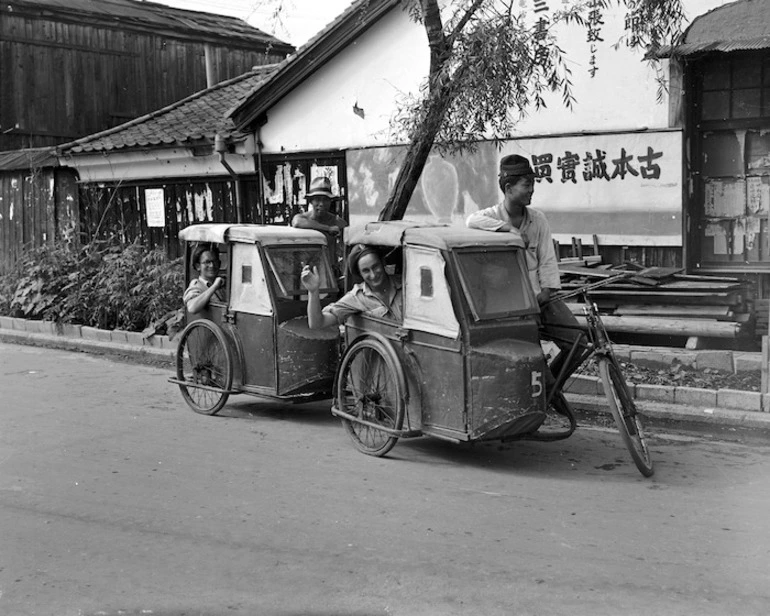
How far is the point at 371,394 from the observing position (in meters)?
7.29

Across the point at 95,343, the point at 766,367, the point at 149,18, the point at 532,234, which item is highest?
the point at 149,18

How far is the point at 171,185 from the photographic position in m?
16.3

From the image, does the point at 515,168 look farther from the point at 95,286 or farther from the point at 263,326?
the point at 95,286

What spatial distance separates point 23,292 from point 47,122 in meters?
8.15

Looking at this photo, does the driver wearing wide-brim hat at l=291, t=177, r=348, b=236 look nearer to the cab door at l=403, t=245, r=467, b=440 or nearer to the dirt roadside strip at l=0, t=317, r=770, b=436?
the dirt roadside strip at l=0, t=317, r=770, b=436

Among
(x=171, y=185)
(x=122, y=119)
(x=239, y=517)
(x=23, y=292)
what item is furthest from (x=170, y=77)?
(x=239, y=517)

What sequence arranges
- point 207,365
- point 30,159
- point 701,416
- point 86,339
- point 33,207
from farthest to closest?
point 33,207
point 30,159
point 86,339
point 207,365
point 701,416

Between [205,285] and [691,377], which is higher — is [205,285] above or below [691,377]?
Answer: above

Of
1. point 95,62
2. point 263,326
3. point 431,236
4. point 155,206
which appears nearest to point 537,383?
point 431,236

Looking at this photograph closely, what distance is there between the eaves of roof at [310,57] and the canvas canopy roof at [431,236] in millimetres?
6141

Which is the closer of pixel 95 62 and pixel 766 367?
pixel 766 367

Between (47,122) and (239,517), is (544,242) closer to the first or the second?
(239,517)

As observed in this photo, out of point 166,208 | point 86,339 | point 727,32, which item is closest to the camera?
point 727,32

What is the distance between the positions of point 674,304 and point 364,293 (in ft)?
13.5
